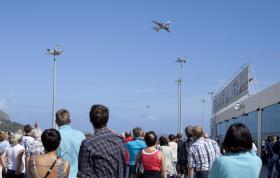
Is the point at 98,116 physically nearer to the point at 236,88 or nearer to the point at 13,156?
the point at 13,156

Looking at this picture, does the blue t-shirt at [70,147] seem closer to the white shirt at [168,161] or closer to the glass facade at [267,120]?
the white shirt at [168,161]

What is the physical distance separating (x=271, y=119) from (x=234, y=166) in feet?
99.0

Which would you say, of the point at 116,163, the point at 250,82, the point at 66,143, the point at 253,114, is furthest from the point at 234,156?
the point at 250,82

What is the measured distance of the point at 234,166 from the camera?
480 cm

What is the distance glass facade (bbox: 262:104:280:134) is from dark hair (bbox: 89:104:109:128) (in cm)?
2697

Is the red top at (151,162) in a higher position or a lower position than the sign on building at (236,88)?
lower

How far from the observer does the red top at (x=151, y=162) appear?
10359mm

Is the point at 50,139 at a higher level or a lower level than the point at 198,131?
lower

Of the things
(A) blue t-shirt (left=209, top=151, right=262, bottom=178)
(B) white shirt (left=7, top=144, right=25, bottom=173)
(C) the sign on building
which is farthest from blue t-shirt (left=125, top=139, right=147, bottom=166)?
(C) the sign on building

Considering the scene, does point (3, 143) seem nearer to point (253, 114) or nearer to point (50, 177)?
point (50, 177)

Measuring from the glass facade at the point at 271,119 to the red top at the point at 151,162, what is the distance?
22624 millimetres

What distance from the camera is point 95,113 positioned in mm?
6051

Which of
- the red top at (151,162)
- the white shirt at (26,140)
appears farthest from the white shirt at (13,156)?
the red top at (151,162)

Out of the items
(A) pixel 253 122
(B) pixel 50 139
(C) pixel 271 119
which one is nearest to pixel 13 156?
(B) pixel 50 139
